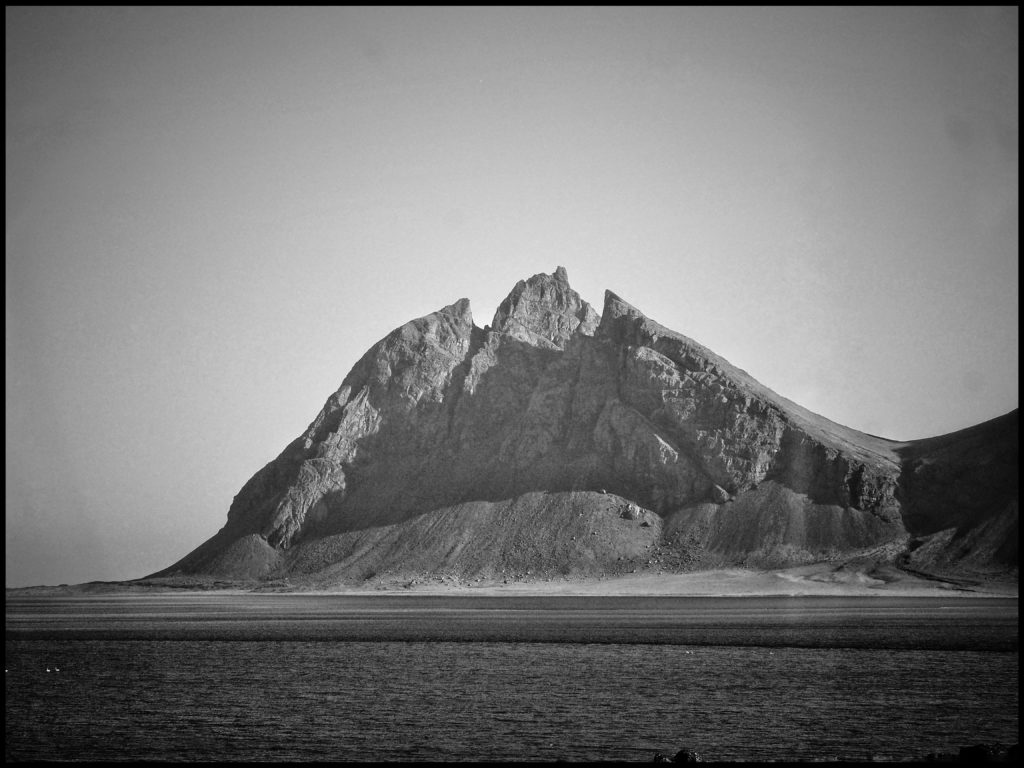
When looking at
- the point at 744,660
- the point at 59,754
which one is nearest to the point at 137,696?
the point at 59,754

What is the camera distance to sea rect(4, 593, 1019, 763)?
5431 centimetres

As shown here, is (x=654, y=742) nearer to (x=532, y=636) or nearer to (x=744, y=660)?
(x=744, y=660)

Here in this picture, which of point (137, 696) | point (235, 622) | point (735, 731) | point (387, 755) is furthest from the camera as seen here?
point (235, 622)

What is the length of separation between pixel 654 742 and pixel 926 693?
26805 millimetres

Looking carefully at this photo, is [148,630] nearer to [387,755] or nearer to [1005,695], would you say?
[387,755]

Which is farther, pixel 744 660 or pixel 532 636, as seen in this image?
pixel 532 636

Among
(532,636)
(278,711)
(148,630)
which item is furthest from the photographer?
(148,630)

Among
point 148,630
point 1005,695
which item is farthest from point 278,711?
point 148,630

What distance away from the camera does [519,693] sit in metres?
73.8

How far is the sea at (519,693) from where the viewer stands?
54312 mm

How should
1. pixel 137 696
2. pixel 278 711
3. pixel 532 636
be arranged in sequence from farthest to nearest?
1. pixel 532 636
2. pixel 137 696
3. pixel 278 711

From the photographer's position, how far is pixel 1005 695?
68188 millimetres

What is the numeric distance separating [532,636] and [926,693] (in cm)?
6172

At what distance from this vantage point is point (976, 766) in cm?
4088
